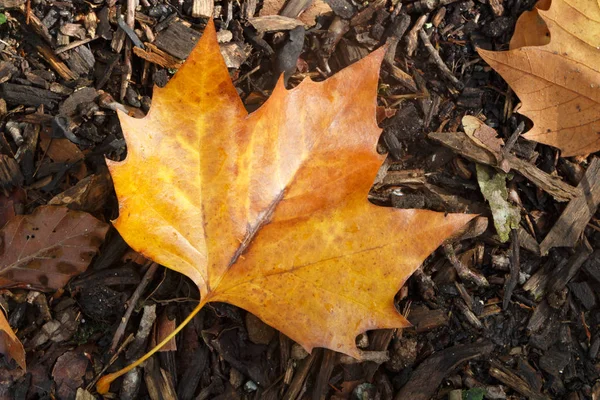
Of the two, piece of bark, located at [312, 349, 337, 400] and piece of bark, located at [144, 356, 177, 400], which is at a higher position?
piece of bark, located at [312, 349, 337, 400]

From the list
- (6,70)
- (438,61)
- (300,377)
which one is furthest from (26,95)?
(438,61)

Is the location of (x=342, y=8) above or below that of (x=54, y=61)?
above

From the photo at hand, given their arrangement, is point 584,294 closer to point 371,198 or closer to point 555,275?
point 555,275

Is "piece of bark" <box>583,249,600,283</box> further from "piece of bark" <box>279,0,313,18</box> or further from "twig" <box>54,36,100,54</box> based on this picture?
"twig" <box>54,36,100,54</box>

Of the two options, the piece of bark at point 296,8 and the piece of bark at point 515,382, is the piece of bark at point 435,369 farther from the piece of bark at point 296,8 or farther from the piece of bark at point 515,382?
the piece of bark at point 296,8

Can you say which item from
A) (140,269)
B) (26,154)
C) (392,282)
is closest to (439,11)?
(392,282)

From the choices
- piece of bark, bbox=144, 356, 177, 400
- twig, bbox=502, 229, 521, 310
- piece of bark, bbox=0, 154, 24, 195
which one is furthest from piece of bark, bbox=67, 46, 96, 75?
twig, bbox=502, 229, 521, 310
